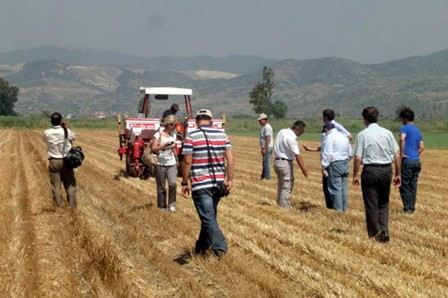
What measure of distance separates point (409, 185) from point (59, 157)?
22.0 ft

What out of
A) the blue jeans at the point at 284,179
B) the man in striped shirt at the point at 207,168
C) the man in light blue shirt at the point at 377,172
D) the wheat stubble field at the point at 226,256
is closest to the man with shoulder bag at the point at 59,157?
the wheat stubble field at the point at 226,256

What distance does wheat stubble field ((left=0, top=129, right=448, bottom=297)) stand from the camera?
588 cm

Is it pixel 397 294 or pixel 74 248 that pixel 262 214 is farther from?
pixel 397 294

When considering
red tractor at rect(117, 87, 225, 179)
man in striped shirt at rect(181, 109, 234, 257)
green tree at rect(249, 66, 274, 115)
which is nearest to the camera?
man in striped shirt at rect(181, 109, 234, 257)

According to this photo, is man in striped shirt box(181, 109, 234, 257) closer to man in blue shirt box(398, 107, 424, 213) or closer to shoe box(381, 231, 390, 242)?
shoe box(381, 231, 390, 242)

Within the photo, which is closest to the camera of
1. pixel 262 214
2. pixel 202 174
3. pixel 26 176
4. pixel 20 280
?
pixel 20 280

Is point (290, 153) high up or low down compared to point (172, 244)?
up

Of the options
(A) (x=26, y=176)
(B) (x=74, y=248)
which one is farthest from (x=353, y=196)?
(A) (x=26, y=176)

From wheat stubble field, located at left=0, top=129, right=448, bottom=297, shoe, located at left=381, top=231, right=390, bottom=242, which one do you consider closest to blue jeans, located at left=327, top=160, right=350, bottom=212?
wheat stubble field, located at left=0, top=129, right=448, bottom=297

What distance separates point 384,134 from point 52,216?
5.93 m

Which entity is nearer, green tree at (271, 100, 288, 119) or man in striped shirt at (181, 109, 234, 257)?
man in striped shirt at (181, 109, 234, 257)

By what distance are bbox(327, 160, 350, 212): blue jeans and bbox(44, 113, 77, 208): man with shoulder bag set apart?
499cm

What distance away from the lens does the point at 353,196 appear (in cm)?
1281

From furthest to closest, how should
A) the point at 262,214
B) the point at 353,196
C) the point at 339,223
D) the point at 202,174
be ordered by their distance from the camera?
1. the point at 353,196
2. the point at 262,214
3. the point at 339,223
4. the point at 202,174
